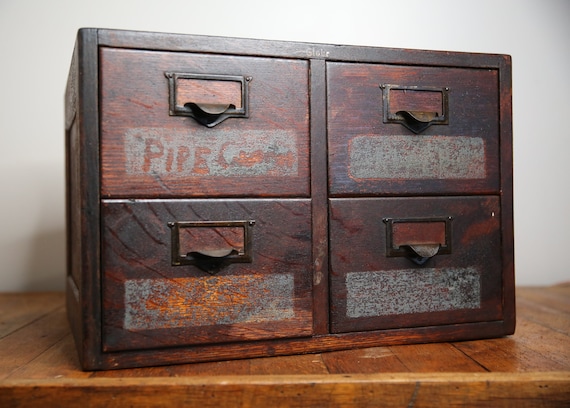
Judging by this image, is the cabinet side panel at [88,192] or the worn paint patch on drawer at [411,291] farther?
the worn paint patch on drawer at [411,291]

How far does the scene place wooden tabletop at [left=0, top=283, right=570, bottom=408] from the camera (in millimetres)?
884

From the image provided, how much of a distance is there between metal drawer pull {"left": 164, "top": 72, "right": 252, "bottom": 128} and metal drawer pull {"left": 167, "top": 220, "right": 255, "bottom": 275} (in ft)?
0.67

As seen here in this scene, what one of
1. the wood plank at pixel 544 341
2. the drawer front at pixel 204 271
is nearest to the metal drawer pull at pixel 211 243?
the drawer front at pixel 204 271

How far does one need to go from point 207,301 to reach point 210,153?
295 mm

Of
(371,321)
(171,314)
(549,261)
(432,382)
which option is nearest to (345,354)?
(371,321)

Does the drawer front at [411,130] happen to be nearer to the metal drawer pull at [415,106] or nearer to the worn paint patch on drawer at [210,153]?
the metal drawer pull at [415,106]

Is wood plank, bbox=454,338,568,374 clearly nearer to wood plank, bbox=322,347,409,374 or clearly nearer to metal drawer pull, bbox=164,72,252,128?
wood plank, bbox=322,347,409,374

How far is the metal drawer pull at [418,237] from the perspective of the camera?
3.72 ft

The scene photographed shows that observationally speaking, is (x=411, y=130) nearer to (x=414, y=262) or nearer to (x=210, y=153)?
(x=414, y=262)

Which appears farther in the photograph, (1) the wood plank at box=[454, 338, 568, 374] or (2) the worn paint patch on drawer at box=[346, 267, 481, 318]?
(2) the worn paint patch on drawer at box=[346, 267, 481, 318]

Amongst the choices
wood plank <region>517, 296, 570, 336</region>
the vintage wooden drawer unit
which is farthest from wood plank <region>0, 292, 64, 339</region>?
wood plank <region>517, 296, 570, 336</region>

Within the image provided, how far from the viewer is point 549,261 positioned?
198cm

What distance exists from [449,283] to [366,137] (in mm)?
382

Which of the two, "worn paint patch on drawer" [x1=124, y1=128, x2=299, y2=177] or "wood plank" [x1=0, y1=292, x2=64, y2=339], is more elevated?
"worn paint patch on drawer" [x1=124, y1=128, x2=299, y2=177]
